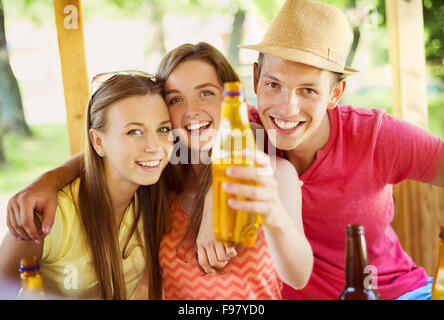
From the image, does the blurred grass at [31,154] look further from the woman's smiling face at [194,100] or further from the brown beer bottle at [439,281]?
the brown beer bottle at [439,281]

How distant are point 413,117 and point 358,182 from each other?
64 centimetres

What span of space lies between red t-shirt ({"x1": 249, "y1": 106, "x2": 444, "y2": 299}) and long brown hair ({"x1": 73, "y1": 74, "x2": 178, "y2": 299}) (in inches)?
14.7

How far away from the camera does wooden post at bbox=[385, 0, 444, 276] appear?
163cm

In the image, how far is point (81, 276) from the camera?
3.72 ft

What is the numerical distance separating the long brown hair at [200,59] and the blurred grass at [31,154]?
2.19 metres

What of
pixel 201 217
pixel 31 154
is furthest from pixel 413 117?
pixel 31 154

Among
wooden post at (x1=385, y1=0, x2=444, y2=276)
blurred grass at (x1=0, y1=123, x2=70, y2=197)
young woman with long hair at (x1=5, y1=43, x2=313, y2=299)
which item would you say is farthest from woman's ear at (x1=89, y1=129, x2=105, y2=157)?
blurred grass at (x1=0, y1=123, x2=70, y2=197)

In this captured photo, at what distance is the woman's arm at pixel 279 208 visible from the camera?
0.74m

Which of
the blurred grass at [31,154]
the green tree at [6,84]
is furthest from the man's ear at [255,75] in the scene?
the blurred grass at [31,154]

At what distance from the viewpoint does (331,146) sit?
4.25 feet

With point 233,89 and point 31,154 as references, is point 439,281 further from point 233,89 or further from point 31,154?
point 31,154

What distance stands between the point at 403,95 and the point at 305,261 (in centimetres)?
102

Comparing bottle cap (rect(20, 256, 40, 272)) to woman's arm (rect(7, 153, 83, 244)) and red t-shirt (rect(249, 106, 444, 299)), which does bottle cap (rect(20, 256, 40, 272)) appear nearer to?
woman's arm (rect(7, 153, 83, 244))

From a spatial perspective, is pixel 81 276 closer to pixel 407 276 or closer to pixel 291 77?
pixel 291 77
